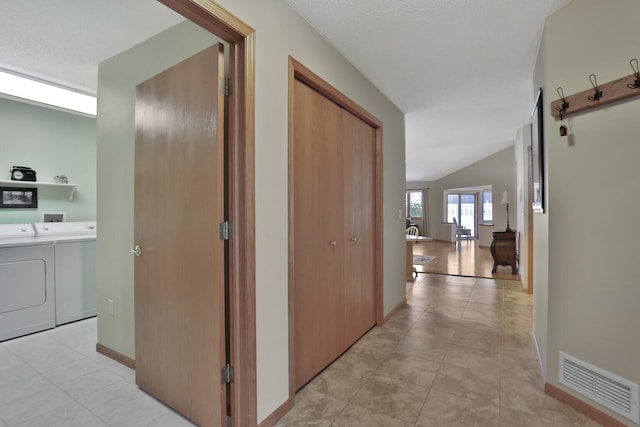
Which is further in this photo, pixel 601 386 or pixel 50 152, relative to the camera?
pixel 50 152

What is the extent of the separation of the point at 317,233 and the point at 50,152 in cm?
347

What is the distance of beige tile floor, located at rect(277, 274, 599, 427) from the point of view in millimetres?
1709

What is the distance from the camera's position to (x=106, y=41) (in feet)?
7.22

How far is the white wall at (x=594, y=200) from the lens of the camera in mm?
1603

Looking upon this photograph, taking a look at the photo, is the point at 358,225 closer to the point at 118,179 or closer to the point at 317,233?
the point at 317,233

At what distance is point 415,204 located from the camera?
41.3ft

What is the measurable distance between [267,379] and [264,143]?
125cm

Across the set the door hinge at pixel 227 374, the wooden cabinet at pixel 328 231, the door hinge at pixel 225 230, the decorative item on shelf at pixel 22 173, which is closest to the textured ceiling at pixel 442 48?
the wooden cabinet at pixel 328 231

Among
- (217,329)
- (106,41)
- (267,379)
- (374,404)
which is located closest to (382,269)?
(374,404)

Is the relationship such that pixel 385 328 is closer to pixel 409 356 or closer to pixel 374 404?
pixel 409 356

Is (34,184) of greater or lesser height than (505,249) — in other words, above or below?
above

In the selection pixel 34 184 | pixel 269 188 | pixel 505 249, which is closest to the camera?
pixel 269 188

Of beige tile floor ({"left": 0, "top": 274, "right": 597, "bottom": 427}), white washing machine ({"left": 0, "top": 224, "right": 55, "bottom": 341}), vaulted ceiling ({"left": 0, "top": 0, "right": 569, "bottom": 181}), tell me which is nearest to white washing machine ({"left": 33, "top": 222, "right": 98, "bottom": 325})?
white washing machine ({"left": 0, "top": 224, "right": 55, "bottom": 341})

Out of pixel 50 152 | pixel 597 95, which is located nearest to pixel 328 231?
pixel 597 95
